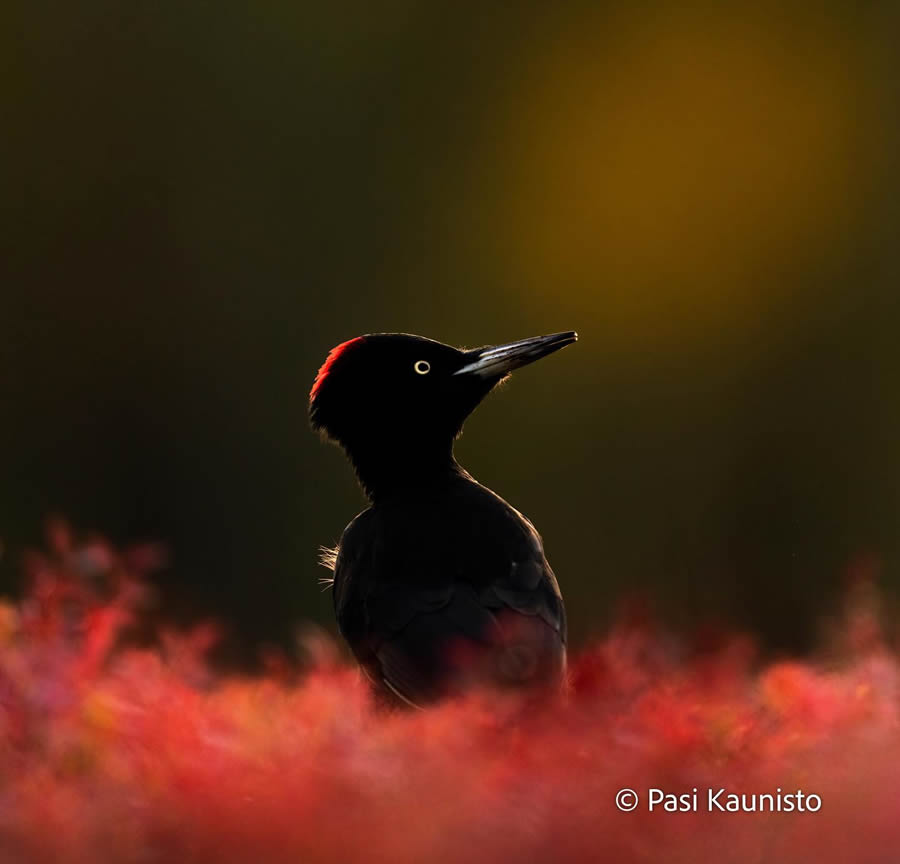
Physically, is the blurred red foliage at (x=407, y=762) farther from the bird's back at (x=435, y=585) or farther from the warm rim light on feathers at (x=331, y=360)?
the warm rim light on feathers at (x=331, y=360)

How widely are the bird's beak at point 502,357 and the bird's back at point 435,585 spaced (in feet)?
1.33

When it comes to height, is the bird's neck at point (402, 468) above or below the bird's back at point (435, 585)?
above

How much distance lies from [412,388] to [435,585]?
1.04m

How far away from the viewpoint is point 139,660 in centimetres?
128

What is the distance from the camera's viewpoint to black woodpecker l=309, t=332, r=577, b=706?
3.07 m

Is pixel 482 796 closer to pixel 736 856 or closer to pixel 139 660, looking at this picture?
pixel 736 856

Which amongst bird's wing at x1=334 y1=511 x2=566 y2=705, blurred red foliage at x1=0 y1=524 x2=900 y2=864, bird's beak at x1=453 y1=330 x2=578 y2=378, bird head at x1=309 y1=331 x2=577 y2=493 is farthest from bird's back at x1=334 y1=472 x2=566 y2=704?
blurred red foliage at x1=0 y1=524 x2=900 y2=864

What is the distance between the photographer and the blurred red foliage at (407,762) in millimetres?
847

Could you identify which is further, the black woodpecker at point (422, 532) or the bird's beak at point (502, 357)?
the bird's beak at point (502, 357)

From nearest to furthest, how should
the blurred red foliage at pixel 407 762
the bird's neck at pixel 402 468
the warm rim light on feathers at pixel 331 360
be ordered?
the blurred red foliage at pixel 407 762 → the bird's neck at pixel 402 468 → the warm rim light on feathers at pixel 331 360

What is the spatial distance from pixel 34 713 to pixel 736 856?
609mm

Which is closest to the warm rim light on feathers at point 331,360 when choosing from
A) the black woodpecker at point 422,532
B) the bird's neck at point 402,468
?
the black woodpecker at point 422,532

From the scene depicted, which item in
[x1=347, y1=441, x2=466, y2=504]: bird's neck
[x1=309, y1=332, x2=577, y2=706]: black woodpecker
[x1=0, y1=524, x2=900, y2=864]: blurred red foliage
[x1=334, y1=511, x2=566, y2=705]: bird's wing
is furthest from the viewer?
[x1=347, y1=441, x2=466, y2=504]: bird's neck

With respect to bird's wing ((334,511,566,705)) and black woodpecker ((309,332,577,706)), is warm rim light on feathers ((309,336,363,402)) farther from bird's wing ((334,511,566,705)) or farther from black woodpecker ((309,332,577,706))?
bird's wing ((334,511,566,705))
